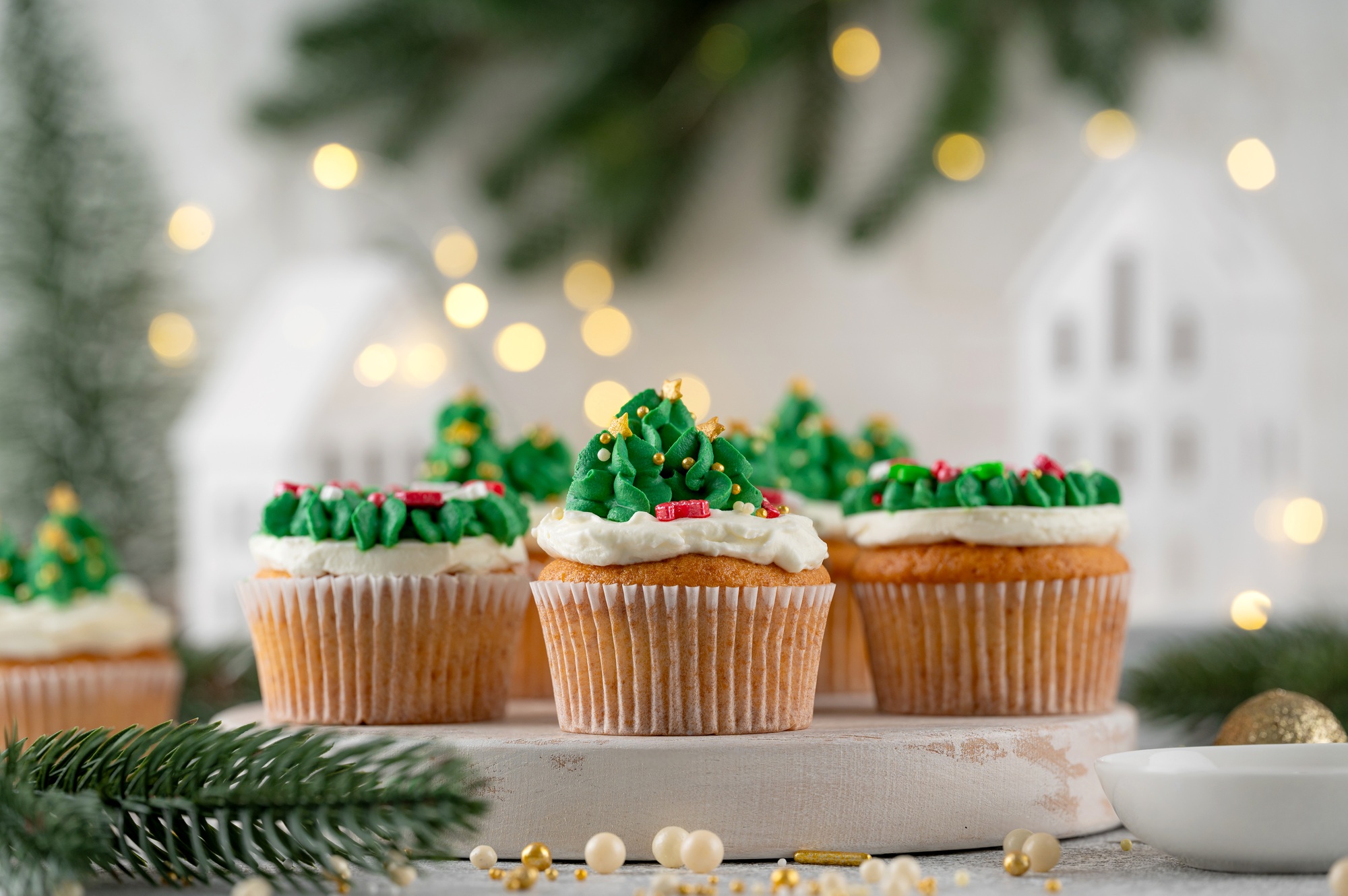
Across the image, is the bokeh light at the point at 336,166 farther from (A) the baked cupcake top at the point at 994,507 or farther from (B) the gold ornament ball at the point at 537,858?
(B) the gold ornament ball at the point at 537,858

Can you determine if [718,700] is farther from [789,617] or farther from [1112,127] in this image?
[1112,127]

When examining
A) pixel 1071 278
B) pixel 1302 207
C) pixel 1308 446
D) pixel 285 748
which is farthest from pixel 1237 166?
pixel 285 748

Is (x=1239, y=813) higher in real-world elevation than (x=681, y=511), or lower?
lower

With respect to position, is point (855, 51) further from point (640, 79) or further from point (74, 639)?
point (74, 639)

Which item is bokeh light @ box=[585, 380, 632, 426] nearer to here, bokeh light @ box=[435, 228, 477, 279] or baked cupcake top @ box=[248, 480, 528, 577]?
bokeh light @ box=[435, 228, 477, 279]

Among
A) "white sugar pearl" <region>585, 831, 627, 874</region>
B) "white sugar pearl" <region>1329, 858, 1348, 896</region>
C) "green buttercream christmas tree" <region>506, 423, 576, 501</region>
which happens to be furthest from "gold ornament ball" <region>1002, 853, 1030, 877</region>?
"green buttercream christmas tree" <region>506, 423, 576, 501</region>

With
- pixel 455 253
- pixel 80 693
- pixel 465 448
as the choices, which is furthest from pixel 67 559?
pixel 455 253
